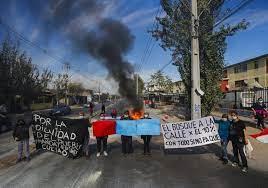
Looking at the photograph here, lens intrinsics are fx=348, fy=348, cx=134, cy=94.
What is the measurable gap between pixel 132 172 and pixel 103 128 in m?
2.90

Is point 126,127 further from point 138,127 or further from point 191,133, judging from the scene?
point 191,133

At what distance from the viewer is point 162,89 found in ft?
272

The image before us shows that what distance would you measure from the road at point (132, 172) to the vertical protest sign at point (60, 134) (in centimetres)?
36

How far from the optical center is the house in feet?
159

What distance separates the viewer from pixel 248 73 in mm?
54844

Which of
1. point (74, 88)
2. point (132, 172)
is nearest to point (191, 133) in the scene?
point (132, 172)

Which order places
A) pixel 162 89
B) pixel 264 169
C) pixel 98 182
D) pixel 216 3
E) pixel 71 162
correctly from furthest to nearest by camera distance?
pixel 162 89
pixel 216 3
pixel 71 162
pixel 264 169
pixel 98 182

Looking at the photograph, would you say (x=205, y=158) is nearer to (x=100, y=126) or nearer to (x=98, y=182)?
(x=100, y=126)

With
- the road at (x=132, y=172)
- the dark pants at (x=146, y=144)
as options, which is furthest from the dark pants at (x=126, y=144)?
the dark pants at (x=146, y=144)

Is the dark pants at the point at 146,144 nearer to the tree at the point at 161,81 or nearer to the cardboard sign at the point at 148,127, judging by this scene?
the cardboard sign at the point at 148,127

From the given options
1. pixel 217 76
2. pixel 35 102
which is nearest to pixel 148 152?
pixel 217 76

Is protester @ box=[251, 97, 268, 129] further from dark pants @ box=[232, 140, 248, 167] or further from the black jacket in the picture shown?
the black jacket

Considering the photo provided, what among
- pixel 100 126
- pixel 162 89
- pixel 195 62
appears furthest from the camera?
pixel 162 89

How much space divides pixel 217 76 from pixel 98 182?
55.3 feet
